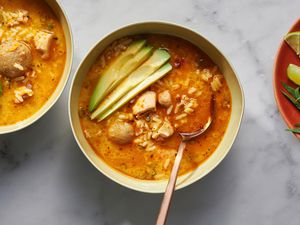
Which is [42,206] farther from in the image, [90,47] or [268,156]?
[268,156]

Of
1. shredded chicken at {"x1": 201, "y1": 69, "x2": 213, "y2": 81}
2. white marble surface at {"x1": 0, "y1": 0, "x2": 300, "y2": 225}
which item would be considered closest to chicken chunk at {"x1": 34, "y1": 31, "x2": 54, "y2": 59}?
white marble surface at {"x1": 0, "y1": 0, "x2": 300, "y2": 225}

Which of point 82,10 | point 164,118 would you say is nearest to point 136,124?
point 164,118

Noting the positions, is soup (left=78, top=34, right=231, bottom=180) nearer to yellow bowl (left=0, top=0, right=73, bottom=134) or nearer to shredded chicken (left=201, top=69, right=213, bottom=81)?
shredded chicken (left=201, top=69, right=213, bottom=81)

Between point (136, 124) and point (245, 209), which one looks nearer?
point (136, 124)

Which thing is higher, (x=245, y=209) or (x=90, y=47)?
(x=90, y=47)

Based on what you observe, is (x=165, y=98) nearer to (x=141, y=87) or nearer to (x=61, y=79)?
(x=141, y=87)

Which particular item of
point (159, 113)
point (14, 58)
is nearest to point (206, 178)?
point (159, 113)
